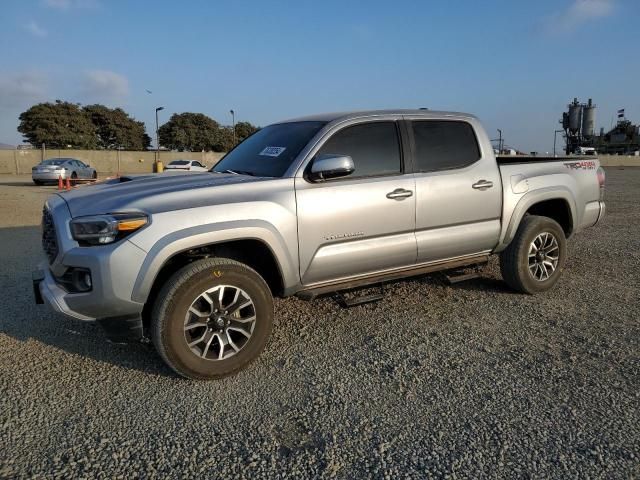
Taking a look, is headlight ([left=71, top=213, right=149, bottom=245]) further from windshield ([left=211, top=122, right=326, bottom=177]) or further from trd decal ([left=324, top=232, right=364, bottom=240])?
trd decal ([left=324, top=232, right=364, bottom=240])

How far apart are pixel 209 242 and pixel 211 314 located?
0.49 meters

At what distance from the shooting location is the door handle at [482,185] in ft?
14.2

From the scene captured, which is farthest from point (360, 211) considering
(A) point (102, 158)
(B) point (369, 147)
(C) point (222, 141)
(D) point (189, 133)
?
(C) point (222, 141)

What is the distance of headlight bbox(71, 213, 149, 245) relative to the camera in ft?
9.56

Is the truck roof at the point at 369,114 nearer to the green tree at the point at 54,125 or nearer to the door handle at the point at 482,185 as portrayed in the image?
the door handle at the point at 482,185

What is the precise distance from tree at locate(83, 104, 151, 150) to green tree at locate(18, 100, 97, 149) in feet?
16.1

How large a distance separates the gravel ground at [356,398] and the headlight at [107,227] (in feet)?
3.27

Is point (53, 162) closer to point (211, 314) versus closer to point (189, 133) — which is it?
point (211, 314)

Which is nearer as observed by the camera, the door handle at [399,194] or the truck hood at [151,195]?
the truck hood at [151,195]

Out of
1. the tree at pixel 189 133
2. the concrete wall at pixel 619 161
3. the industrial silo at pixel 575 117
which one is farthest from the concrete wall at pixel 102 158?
the industrial silo at pixel 575 117

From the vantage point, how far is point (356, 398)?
2912 millimetres

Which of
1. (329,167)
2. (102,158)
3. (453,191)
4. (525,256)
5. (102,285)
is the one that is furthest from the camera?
(102,158)

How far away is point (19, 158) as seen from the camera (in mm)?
40094

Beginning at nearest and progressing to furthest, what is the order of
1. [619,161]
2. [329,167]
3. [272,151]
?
[329,167], [272,151], [619,161]
